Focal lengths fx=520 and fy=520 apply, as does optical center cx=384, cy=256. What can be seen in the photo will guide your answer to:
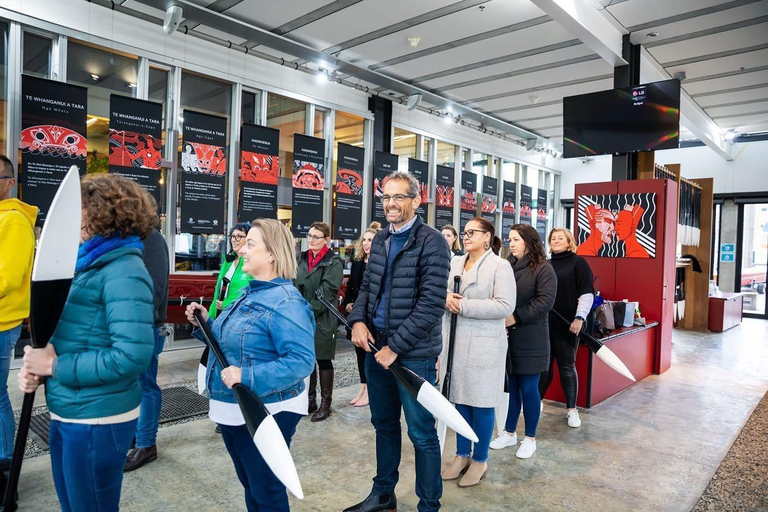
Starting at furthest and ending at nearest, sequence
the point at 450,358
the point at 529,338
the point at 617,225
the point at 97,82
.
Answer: the point at 617,225 < the point at 97,82 < the point at 529,338 < the point at 450,358

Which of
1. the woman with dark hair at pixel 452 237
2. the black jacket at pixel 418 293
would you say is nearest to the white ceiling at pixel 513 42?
the woman with dark hair at pixel 452 237

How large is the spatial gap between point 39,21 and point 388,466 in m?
5.65

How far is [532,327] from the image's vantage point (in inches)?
133

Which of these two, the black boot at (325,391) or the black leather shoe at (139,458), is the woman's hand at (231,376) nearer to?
the black leather shoe at (139,458)

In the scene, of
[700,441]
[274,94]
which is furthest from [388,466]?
[274,94]

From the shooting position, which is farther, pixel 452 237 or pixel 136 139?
pixel 136 139

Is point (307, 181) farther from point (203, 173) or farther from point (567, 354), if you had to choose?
point (567, 354)

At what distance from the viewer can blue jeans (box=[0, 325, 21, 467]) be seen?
244cm

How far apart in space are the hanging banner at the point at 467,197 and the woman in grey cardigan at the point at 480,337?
7.89m

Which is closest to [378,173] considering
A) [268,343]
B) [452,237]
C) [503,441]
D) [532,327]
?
[452,237]

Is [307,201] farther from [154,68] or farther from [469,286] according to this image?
[469,286]

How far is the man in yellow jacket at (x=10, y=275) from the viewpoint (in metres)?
2.26

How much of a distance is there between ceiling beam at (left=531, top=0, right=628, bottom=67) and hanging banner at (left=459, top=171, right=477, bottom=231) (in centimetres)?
445

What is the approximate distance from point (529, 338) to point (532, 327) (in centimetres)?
8
